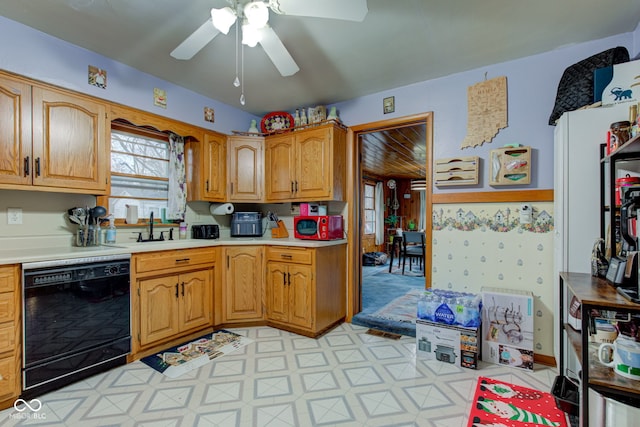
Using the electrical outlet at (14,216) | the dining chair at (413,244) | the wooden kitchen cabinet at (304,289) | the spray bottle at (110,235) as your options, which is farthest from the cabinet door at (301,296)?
the dining chair at (413,244)

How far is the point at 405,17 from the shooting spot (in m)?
1.87

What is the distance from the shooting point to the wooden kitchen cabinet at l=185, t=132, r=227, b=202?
121 inches

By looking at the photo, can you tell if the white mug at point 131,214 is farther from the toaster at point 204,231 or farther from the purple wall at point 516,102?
the purple wall at point 516,102

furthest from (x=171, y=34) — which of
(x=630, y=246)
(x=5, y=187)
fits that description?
(x=630, y=246)

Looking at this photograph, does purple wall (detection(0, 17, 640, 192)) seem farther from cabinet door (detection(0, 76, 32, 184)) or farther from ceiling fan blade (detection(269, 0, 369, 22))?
ceiling fan blade (detection(269, 0, 369, 22))

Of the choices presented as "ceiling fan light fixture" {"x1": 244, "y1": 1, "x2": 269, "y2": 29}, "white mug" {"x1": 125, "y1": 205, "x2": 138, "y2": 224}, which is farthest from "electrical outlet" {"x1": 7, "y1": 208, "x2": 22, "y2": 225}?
"ceiling fan light fixture" {"x1": 244, "y1": 1, "x2": 269, "y2": 29}

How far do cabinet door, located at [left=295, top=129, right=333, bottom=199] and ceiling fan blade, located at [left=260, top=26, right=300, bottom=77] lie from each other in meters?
1.07

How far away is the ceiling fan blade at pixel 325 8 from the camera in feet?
4.50

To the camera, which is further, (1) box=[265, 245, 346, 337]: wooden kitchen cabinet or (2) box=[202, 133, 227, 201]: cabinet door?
(2) box=[202, 133, 227, 201]: cabinet door

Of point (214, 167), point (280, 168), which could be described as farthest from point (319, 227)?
point (214, 167)

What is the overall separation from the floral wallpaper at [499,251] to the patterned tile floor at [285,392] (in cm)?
57

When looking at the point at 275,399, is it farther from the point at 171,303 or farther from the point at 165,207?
the point at 165,207

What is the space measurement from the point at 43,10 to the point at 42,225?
1.42m

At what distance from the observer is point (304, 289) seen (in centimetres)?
279
